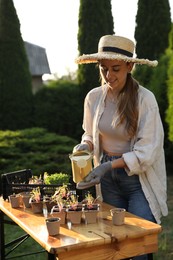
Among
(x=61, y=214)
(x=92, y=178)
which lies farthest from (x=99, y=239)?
(x=92, y=178)

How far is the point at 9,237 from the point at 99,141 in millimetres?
2675

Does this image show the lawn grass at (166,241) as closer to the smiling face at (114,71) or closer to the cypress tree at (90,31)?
the smiling face at (114,71)

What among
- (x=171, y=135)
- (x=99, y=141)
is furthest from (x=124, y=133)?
(x=171, y=135)

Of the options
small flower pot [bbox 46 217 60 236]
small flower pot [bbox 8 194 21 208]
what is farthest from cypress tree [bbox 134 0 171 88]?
small flower pot [bbox 46 217 60 236]

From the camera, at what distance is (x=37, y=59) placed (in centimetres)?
2178

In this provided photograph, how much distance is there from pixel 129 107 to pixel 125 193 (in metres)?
0.53

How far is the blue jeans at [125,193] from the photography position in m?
2.42

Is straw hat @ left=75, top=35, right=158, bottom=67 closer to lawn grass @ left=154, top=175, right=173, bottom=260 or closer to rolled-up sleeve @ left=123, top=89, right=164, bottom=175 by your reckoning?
rolled-up sleeve @ left=123, top=89, right=164, bottom=175

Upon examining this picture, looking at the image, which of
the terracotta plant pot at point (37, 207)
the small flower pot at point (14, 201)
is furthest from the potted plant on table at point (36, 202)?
the small flower pot at point (14, 201)

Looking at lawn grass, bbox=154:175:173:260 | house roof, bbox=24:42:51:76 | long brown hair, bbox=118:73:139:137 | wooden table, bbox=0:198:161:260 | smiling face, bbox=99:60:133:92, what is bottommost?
lawn grass, bbox=154:175:173:260

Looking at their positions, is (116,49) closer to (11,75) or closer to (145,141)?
(145,141)

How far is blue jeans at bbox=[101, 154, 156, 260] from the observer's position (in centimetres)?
242

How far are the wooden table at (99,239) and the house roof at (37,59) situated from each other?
18.8m

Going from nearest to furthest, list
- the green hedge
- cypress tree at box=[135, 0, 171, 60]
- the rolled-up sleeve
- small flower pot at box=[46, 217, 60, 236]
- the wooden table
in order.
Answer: the wooden table < small flower pot at box=[46, 217, 60, 236] < the rolled-up sleeve < the green hedge < cypress tree at box=[135, 0, 171, 60]
